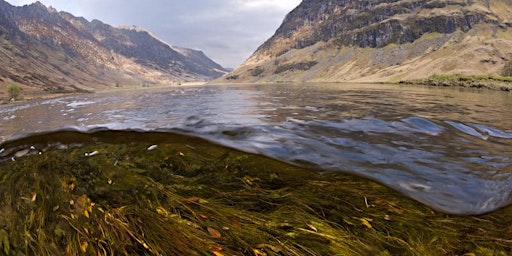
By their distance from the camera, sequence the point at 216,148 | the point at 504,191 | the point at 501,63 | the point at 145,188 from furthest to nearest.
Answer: the point at 501,63 < the point at 216,148 < the point at 504,191 < the point at 145,188

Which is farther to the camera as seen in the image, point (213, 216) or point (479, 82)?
point (479, 82)

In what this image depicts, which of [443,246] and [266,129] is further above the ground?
[266,129]

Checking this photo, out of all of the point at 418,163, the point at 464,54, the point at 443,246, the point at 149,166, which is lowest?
the point at 443,246

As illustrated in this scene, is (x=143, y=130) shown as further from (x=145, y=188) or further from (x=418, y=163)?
(x=418, y=163)

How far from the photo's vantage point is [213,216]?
4.18 m

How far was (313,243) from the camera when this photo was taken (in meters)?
3.74

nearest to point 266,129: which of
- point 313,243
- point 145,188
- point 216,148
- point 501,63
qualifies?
point 216,148

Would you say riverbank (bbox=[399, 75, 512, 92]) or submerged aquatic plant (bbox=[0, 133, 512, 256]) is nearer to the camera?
submerged aquatic plant (bbox=[0, 133, 512, 256])

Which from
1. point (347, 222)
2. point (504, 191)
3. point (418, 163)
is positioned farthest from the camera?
point (418, 163)

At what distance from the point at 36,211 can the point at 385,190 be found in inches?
216

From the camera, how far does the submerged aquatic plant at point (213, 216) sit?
12.4 ft

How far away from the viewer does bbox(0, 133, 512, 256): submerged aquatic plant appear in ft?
12.4

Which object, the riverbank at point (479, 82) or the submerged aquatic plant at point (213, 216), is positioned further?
the riverbank at point (479, 82)

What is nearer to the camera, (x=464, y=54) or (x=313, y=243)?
(x=313, y=243)
